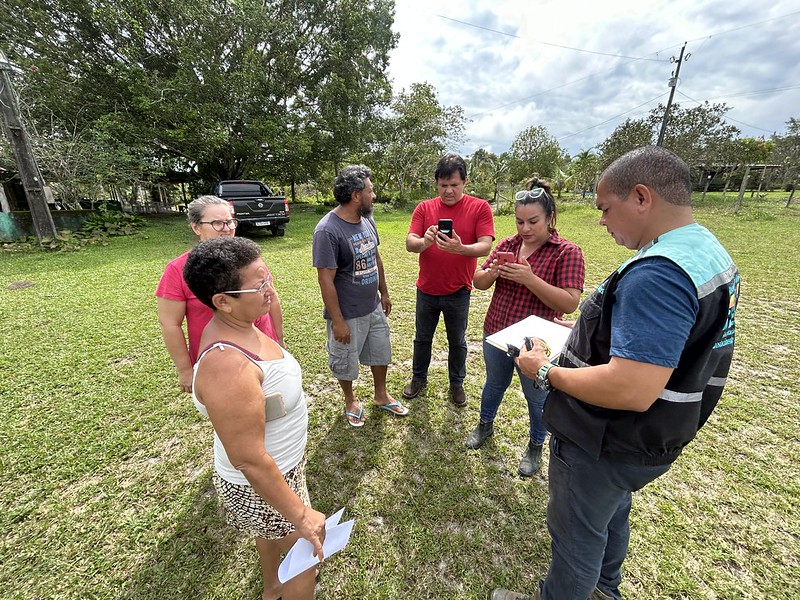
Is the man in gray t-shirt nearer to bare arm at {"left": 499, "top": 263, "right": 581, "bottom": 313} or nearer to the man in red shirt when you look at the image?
the man in red shirt

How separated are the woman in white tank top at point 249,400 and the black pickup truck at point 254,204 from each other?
9.00m

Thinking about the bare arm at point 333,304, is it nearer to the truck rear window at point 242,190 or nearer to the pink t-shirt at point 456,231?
the pink t-shirt at point 456,231

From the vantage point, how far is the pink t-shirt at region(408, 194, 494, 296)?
8.61ft

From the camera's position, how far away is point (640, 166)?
3.22 feet

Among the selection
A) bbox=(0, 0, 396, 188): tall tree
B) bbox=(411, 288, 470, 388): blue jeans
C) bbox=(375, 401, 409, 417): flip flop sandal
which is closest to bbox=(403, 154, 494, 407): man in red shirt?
bbox=(411, 288, 470, 388): blue jeans

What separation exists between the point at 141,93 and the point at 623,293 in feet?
48.6

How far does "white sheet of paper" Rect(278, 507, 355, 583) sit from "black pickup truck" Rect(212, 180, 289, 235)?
926 centimetres

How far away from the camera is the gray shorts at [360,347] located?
2590mm

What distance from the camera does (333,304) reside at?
2.35m

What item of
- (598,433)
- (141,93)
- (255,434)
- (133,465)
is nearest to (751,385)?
(598,433)

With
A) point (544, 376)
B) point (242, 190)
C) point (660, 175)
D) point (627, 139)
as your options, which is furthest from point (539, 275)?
point (627, 139)

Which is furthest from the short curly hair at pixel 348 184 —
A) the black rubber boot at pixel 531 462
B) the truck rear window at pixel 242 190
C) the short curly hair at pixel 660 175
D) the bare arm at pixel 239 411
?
the truck rear window at pixel 242 190

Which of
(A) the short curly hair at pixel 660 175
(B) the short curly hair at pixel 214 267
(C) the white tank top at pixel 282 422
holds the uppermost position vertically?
(A) the short curly hair at pixel 660 175

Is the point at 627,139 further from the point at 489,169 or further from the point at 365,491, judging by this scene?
the point at 365,491
